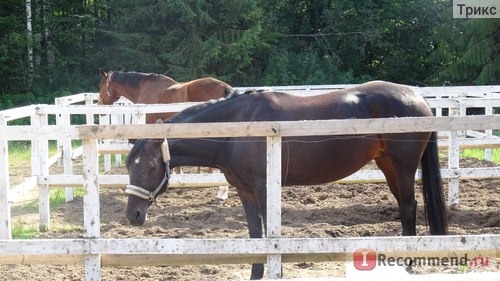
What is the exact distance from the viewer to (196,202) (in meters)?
9.11

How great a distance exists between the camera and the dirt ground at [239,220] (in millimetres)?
5801

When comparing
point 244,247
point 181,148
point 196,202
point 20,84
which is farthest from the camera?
point 20,84

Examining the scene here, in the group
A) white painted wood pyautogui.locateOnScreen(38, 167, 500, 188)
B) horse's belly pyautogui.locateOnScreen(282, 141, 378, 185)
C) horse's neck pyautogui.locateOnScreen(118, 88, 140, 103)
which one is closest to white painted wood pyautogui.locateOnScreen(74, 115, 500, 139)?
horse's belly pyautogui.locateOnScreen(282, 141, 378, 185)

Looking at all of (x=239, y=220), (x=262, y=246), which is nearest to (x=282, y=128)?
(x=262, y=246)

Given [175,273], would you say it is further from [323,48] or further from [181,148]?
[323,48]

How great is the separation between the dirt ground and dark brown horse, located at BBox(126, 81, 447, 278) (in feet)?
2.30

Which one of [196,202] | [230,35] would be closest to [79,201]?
[196,202]

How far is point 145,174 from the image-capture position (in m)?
5.14

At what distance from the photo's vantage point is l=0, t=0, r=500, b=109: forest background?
2362cm

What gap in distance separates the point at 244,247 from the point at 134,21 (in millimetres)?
20915

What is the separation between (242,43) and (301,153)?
18.2 m

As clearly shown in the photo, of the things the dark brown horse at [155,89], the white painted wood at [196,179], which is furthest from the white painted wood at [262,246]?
the dark brown horse at [155,89]

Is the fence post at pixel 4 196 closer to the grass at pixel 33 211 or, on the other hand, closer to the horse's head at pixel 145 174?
the horse's head at pixel 145 174

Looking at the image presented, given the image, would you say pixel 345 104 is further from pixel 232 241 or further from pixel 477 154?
pixel 477 154
